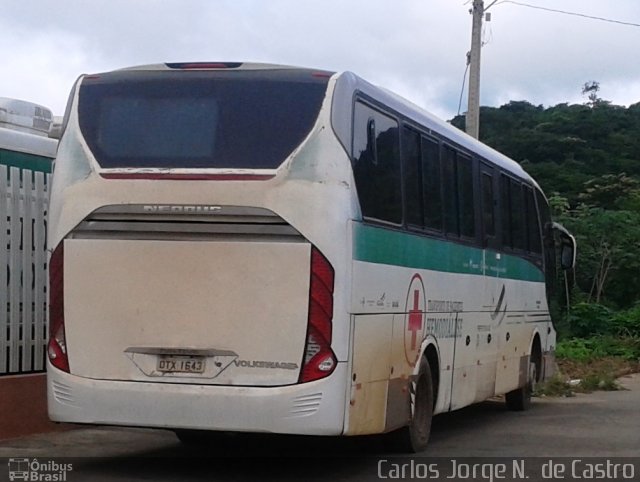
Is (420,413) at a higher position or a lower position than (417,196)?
lower

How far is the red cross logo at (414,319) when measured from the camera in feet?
35.1

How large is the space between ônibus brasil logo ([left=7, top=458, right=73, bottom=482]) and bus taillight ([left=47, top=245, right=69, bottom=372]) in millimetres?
916

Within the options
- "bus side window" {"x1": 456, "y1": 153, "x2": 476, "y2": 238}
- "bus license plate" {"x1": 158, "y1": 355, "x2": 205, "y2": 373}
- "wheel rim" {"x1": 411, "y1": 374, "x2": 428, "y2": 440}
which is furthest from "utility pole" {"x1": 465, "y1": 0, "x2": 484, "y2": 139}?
"bus license plate" {"x1": 158, "y1": 355, "x2": 205, "y2": 373}

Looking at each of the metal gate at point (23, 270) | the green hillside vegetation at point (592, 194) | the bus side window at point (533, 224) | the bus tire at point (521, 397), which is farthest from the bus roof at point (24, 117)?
the green hillside vegetation at point (592, 194)

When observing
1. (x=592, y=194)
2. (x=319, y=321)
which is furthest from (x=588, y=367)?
(x=592, y=194)

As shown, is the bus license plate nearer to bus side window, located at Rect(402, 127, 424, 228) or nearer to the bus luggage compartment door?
the bus luggage compartment door

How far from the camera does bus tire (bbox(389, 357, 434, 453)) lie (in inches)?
435

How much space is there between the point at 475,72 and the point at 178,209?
14374 millimetres

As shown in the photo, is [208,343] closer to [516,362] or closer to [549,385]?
[516,362]

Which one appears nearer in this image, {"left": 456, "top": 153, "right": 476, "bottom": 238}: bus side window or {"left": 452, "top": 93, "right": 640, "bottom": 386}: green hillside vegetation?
{"left": 456, "top": 153, "right": 476, "bottom": 238}: bus side window

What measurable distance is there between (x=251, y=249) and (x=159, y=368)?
116cm

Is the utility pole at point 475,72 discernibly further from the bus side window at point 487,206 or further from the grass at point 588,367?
the bus side window at point 487,206

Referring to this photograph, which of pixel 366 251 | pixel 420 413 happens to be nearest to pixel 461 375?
pixel 420 413

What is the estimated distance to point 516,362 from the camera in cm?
1566
